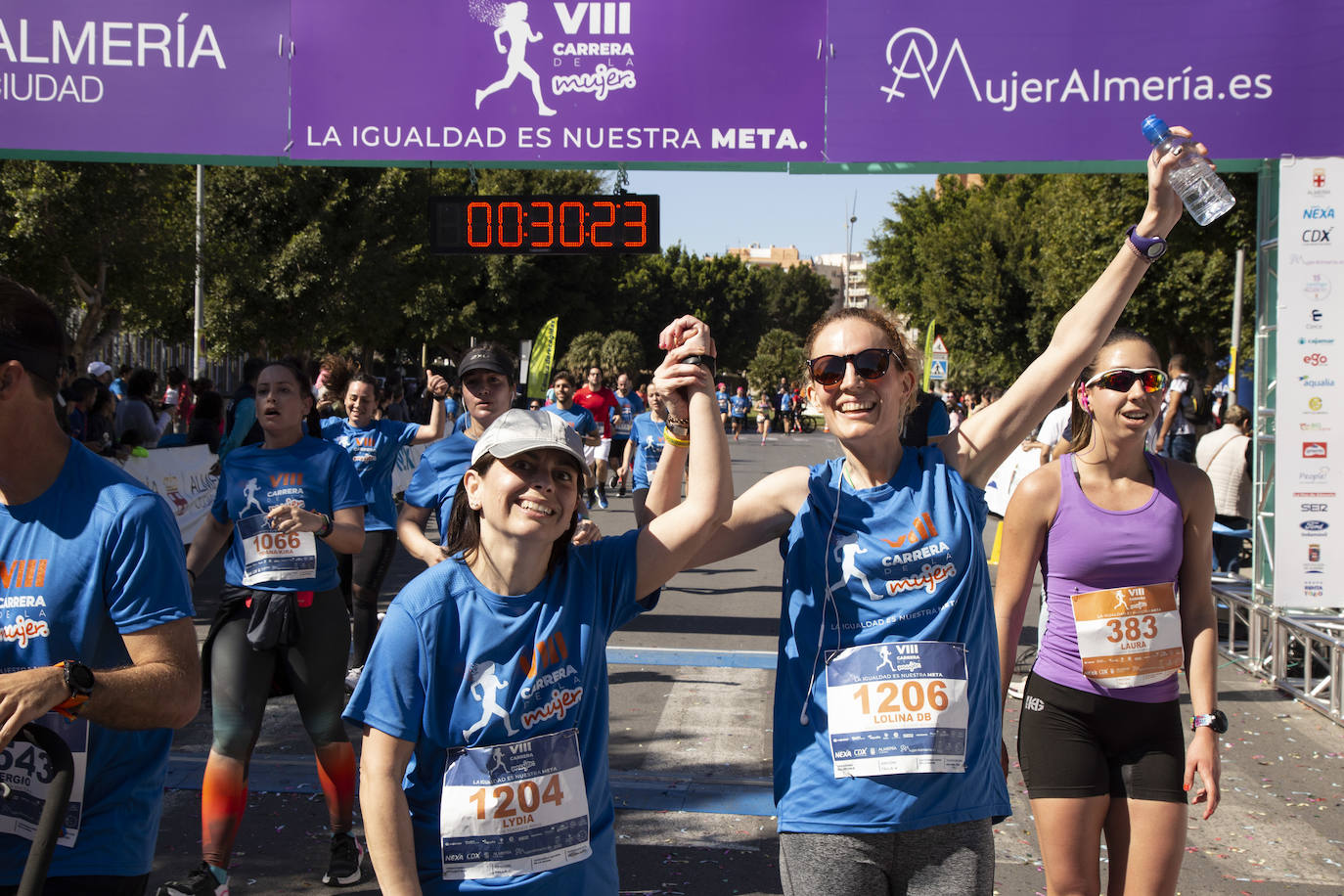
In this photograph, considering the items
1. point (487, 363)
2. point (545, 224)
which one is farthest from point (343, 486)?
point (545, 224)

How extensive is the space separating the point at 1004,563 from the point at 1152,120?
125 cm

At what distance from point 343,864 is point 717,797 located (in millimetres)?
1811

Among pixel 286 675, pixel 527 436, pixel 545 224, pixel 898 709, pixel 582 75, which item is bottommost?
pixel 286 675

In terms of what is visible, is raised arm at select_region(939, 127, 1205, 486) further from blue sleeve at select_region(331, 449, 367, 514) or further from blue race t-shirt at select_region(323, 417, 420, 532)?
blue race t-shirt at select_region(323, 417, 420, 532)

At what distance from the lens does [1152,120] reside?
313cm

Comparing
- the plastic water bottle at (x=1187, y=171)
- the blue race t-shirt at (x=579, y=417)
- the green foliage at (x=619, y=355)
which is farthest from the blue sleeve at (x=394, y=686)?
the green foliage at (x=619, y=355)

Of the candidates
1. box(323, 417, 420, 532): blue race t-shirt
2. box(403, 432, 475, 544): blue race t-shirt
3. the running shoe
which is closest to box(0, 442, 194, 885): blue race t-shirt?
the running shoe

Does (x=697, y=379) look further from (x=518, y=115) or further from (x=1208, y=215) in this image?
(x=518, y=115)

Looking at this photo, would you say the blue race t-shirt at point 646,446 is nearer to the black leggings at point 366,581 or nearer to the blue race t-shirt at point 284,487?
the black leggings at point 366,581

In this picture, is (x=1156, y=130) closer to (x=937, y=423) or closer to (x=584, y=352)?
(x=937, y=423)

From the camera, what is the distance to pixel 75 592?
232cm

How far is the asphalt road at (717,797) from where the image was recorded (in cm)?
490

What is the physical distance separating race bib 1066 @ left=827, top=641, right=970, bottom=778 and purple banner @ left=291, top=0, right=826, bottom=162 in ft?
19.0

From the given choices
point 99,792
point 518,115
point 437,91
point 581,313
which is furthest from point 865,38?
point 581,313
